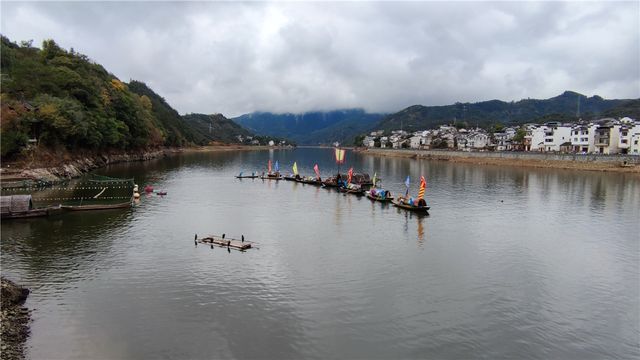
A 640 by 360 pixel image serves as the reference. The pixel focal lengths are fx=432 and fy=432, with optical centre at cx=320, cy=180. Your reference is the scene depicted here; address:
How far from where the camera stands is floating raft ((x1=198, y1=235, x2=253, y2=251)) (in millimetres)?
34381

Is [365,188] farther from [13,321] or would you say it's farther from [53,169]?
[13,321]

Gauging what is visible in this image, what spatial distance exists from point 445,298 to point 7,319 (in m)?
22.9

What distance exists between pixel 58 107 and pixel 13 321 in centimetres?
6955

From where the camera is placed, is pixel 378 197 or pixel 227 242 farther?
pixel 378 197

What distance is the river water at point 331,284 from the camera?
20.2 metres

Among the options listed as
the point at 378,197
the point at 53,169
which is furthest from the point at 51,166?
the point at 378,197

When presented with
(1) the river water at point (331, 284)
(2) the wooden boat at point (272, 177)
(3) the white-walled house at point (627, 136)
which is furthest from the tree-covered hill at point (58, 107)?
(3) the white-walled house at point (627, 136)

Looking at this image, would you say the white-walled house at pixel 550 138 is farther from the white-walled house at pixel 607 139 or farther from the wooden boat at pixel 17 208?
the wooden boat at pixel 17 208

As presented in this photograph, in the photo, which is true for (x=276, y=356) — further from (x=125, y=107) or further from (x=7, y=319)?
(x=125, y=107)

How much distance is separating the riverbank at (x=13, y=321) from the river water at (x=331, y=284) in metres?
0.53

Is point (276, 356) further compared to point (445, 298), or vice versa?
point (445, 298)

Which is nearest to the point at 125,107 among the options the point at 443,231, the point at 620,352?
the point at 443,231

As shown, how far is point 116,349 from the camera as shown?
19.2 m

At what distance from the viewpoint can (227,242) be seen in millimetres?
34938
